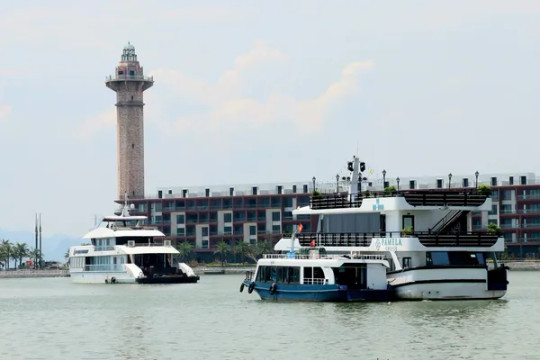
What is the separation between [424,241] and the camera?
2618 inches

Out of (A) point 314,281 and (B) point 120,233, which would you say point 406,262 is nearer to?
(A) point 314,281

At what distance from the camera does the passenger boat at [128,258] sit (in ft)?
370

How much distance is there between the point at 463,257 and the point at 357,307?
693 cm

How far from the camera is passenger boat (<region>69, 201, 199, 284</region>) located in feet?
370

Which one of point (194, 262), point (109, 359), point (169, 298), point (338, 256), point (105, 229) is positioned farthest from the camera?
point (194, 262)

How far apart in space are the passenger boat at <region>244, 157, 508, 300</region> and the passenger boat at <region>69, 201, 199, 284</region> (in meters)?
40.8

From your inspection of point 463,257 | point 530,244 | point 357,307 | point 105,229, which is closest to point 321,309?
point 357,307

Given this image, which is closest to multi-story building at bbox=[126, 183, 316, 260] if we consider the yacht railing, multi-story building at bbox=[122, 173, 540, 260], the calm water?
multi-story building at bbox=[122, 173, 540, 260]

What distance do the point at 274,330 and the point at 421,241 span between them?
48.2ft

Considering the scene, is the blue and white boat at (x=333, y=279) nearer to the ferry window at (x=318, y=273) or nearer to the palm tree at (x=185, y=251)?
the ferry window at (x=318, y=273)

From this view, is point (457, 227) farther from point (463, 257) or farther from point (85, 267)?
point (85, 267)

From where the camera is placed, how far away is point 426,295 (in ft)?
214

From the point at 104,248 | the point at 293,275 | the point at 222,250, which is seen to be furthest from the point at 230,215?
the point at 293,275

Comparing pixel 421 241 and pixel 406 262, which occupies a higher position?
pixel 421 241
